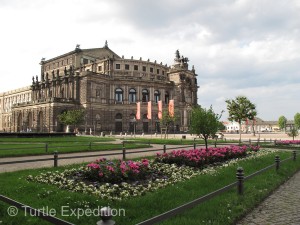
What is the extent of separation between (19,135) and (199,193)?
3986 centimetres

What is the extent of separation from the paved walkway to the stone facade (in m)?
65.2

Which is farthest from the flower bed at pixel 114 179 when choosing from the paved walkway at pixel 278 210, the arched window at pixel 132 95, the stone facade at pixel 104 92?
the arched window at pixel 132 95

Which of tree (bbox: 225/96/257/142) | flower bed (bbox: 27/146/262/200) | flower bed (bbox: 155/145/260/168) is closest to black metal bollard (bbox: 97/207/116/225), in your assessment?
flower bed (bbox: 27/146/262/200)

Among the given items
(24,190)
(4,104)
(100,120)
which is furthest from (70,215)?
(4,104)

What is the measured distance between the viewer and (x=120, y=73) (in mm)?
84125

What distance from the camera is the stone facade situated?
243 ft

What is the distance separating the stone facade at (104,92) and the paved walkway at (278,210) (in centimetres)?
6524

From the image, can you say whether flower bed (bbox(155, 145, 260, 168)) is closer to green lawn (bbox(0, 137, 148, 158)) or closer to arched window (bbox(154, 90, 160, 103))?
green lawn (bbox(0, 137, 148, 158))

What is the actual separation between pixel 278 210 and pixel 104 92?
73.1 m

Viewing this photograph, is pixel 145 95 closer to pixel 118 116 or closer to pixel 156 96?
pixel 156 96

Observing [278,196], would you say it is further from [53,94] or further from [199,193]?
[53,94]

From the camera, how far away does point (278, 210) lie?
8188 millimetres

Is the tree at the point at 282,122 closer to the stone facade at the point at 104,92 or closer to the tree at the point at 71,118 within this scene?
the stone facade at the point at 104,92

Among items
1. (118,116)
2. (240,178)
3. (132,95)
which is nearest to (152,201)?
(240,178)
